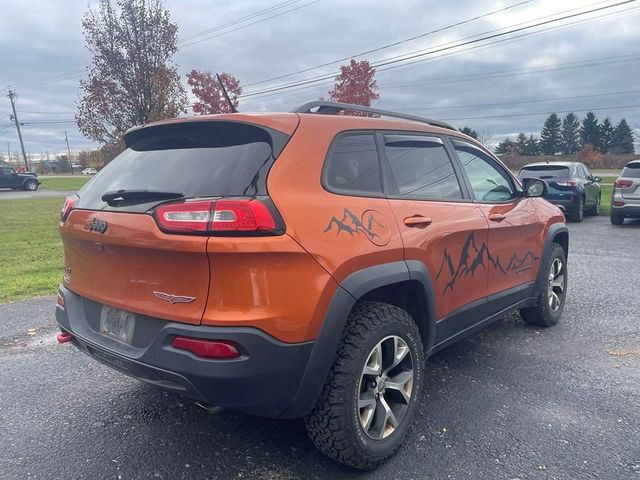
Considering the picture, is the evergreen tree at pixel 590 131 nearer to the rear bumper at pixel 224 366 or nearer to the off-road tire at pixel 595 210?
the off-road tire at pixel 595 210

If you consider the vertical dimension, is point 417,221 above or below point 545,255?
above

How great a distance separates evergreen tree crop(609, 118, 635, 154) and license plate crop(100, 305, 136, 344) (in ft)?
280

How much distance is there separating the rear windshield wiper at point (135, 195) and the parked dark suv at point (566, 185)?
38.8 ft

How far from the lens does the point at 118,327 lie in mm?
2500

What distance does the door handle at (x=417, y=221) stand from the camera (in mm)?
2846

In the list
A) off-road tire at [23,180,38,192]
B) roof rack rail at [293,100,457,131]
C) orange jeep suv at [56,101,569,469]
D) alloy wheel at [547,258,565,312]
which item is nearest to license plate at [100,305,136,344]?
orange jeep suv at [56,101,569,469]

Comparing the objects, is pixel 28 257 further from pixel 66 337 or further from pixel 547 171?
pixel 547 171

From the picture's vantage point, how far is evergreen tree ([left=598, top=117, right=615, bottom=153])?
250 feet

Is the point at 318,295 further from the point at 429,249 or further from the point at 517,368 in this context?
the point at 517,368

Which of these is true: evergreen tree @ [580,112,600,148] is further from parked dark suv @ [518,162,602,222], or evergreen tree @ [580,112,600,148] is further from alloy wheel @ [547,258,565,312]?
alloy wheel @ [547,258,565,312]

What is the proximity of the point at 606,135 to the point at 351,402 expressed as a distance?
3448 inches

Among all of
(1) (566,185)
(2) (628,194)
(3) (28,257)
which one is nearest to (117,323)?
(3) (28,257)

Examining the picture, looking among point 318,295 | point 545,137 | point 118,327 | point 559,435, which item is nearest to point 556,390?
point 559,435

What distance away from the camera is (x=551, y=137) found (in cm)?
8050
